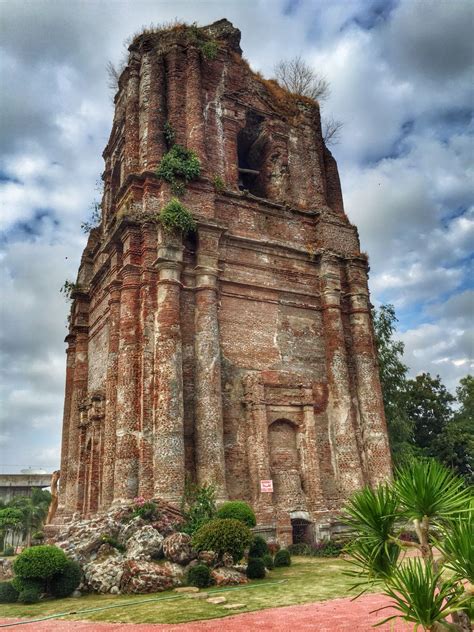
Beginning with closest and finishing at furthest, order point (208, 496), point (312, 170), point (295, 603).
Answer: point (295, 603) → point (208, 496) → point (312, 170)

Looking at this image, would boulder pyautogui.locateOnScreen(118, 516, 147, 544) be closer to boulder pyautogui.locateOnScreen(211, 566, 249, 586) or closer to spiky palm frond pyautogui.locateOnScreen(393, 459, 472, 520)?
boulder pyautogui.locateOnScreen(211, 566, 249, 586)

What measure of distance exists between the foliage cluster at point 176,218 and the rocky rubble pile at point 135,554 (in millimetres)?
7407

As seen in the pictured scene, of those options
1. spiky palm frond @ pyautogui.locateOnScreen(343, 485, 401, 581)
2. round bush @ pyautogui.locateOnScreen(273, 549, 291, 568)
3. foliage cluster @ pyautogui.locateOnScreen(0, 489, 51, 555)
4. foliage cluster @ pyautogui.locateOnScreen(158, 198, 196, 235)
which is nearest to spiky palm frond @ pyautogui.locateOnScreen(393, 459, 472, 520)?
spiky palm frond @ pyautogui.locateOnScreen(343, 485, 401, 581)

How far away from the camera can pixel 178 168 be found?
16250mm

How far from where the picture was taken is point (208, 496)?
1291 centimetres

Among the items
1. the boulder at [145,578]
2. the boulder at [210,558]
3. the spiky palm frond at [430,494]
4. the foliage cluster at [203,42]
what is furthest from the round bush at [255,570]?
the foliage cluster at [203,42]

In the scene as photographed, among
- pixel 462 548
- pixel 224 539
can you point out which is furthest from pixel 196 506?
pixel 462 548

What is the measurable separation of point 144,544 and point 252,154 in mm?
15168

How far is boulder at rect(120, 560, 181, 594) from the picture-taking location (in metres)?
9.48

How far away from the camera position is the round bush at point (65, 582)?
9.68m

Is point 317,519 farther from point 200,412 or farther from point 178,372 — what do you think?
point 178,372

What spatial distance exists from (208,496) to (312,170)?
1258cm

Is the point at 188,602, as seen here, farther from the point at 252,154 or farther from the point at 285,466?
the point at 252,154

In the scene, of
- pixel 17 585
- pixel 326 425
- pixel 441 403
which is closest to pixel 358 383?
pixel 326 425
